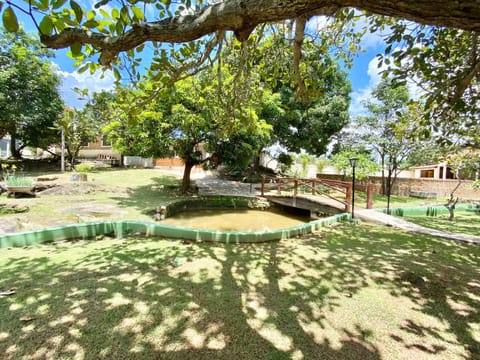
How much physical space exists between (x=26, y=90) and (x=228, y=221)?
49.7ft

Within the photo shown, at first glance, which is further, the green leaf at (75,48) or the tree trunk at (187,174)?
the tree trunk at (187,174)

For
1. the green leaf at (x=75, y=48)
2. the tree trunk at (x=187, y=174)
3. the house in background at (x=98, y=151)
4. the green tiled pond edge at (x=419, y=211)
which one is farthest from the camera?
the house in background at (x=98, y=151)

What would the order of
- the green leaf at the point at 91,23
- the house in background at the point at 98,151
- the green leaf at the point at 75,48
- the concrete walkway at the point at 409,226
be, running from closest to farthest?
the green leaf at the point at 91,23 < the green leaf at the point at 75,48 < the concrete walkway at the point at 409,226 < the house in background at the point at 98,151

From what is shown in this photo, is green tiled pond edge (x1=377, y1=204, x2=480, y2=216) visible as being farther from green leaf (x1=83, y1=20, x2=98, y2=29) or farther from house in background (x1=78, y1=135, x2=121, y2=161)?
house in background (x1=78, y1=135, x2=121, y2=161)

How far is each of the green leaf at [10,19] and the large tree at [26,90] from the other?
14099 millimetres

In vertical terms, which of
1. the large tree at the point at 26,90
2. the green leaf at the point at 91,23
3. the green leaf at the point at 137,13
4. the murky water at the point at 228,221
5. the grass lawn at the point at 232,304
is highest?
the large tree at the point at 26,90

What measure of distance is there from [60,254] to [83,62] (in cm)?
247

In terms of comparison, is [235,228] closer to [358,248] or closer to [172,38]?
[358,248]

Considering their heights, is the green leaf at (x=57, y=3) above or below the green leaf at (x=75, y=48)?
above

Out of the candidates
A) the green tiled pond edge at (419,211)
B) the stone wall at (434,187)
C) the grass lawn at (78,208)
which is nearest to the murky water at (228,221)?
the grass lawn at (78,208)

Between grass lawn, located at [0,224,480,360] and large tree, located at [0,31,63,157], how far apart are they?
525 inches

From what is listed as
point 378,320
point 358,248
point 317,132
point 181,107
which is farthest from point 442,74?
point 317,132

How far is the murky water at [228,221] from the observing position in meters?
6.59

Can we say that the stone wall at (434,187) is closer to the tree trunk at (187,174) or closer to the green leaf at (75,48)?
the tree trunk at (187,174)
